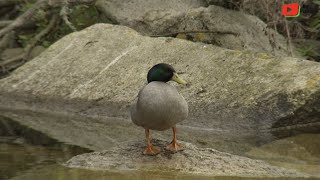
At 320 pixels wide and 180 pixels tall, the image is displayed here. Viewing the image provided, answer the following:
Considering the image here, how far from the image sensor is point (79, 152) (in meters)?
7.39

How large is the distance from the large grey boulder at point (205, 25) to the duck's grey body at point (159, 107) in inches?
181

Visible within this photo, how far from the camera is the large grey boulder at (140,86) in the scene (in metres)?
7.88

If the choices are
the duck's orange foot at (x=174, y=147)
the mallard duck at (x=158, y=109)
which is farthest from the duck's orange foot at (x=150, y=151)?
the duck's orange foot at (x=174, y=147)

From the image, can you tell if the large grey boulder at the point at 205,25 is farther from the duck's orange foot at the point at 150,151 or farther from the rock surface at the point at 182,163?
the duck's orange foot at the point at 150,151

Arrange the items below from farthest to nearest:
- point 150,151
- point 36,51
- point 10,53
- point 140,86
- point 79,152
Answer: point 10,53
point 36,51
point 140,86
point 79,152
point 150,151

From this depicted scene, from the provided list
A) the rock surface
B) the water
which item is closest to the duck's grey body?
the rock surface

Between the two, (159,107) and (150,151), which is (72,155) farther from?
(159,107)

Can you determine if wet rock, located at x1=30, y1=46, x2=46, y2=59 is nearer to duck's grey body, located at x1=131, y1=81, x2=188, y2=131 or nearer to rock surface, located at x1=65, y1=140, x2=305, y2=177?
rock surface, located at x1=65, y1=140, x2=305, y2=177

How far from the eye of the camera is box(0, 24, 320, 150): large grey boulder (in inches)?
310

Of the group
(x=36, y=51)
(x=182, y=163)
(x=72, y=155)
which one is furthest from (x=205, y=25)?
(x=182, y=163)

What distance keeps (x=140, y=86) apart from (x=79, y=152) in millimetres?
2075

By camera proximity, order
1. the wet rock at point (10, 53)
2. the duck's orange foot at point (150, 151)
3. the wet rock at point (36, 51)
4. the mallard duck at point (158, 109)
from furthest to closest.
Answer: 1. the wet rock at point (10, 53)
2. the wet rock at point (36, 51)
3. the duck's orange foot at point (150, 151)
4. the mallard duck at point (158, 109)

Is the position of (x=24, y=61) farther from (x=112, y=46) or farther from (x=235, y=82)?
(x=235, y=82)

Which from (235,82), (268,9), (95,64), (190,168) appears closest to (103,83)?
(95,64)
